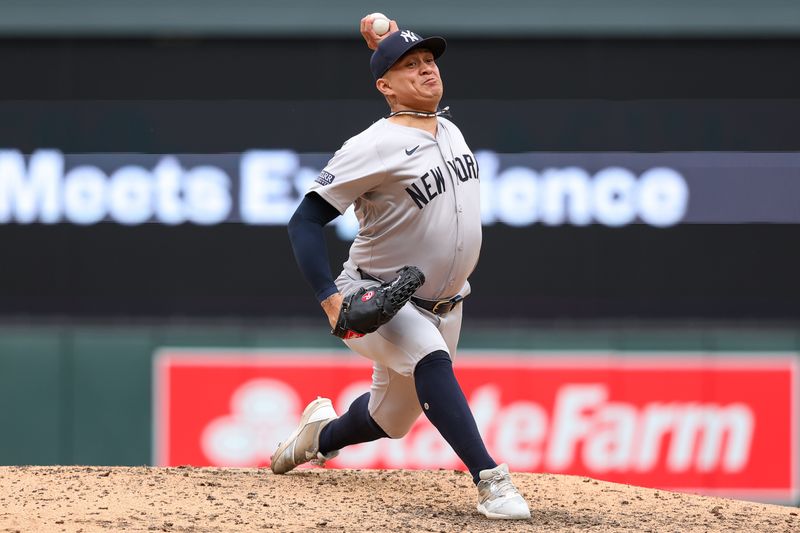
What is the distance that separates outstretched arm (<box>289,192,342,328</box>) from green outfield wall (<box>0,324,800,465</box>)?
10.5 feet

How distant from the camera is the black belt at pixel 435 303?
4059mm

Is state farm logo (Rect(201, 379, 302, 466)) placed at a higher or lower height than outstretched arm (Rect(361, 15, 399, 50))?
lower

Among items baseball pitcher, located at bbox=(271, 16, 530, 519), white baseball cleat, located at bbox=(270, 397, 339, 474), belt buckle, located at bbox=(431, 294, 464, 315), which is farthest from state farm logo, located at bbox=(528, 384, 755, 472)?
belt buckle, located at bbox=(431, 294, 464, 315)

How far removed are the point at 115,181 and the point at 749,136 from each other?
3127 mm

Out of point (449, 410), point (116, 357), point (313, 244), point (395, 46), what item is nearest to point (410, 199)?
point (313, 244)

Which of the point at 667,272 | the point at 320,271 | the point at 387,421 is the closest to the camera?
the point at 320,271

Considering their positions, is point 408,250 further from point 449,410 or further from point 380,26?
point 380,26

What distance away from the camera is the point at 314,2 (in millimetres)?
7117

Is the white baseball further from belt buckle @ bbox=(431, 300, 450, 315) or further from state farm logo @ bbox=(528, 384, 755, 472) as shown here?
state farm logo @ bbox=(528, 384, 755, 472)

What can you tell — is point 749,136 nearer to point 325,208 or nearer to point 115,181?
point 115,181

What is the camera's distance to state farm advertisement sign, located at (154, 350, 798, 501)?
7.07 meters

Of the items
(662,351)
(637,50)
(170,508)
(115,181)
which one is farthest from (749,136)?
(170,508)

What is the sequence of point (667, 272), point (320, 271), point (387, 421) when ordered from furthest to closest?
point (667, 272)
point (387, 421)
point (320, 271)

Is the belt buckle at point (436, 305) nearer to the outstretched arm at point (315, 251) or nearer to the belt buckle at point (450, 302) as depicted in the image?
the belt buckle at point (450, 302)
